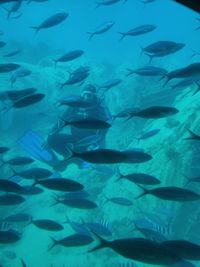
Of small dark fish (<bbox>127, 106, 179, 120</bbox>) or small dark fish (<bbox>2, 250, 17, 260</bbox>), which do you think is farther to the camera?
small dark fish (<bbox>2, 250, 17, 260</bbox>)

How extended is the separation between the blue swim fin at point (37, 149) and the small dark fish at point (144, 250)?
20.7 feet

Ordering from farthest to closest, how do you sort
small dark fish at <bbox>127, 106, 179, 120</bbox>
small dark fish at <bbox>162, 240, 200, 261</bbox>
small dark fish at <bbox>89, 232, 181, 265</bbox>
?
small dark fish at <bbox>127, 106, 179, 120</bbox> < small dark fish at <bbox>162, 240, 200, 261</bbox> < small dark fish at <bbox>89, 232, 181, 265</bbox>

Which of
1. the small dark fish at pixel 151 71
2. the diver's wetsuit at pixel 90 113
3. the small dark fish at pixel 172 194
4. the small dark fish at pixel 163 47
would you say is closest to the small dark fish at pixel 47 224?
the small dark fish at pixel 172 194

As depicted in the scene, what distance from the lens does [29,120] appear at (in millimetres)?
19688

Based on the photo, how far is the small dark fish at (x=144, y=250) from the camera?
3638 mm

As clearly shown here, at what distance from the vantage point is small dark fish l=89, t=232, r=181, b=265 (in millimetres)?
3638

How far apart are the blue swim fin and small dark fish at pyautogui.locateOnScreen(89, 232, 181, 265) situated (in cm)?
631

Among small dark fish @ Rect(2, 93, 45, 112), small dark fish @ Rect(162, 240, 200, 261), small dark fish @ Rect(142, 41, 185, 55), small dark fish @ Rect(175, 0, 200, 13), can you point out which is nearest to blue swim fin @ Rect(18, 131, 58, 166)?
small dark fish @ Rect(2, 93, 45, 112)

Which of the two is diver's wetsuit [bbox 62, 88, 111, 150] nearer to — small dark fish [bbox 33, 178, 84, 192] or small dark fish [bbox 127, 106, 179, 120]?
small dark fish [bbox 127, 106, 179, 120]

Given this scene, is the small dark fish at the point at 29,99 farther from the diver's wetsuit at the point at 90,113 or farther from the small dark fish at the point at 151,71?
the diver's wetsuit at the point at 90,113

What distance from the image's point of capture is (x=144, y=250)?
12.1ft

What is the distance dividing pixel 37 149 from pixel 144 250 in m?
6.62

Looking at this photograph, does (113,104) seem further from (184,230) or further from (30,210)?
(184,230)

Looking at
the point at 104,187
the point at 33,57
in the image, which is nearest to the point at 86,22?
the point at 33,57
